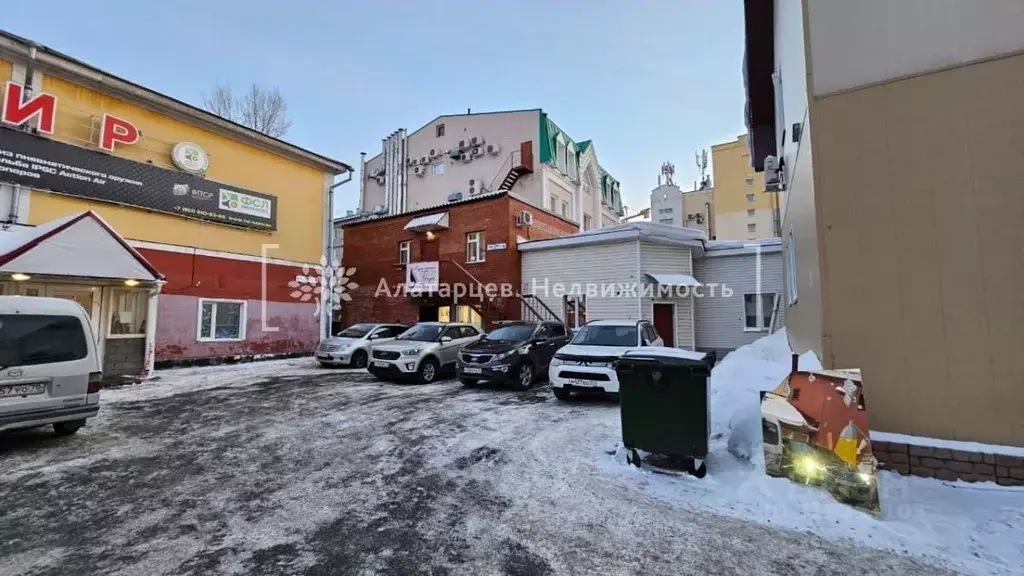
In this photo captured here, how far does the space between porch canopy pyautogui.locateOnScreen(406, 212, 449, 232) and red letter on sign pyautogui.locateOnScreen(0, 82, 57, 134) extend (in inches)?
462

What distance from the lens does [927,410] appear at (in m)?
4.16

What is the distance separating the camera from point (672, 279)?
624 inches

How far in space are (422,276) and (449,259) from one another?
145 centimetres

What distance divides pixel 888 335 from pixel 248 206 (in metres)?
18.2

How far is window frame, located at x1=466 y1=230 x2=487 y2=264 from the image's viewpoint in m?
19.5

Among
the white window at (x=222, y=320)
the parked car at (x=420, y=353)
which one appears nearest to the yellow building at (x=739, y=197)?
the parked car at (x=420, y=353)

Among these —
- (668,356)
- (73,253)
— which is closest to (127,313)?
(73,253)

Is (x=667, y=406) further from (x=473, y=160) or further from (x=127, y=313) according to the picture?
(x=473, y=160)

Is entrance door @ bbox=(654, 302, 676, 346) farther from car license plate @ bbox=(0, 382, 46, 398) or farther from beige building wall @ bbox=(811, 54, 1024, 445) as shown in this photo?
car license plate @ bbox=(0, 382, 46, 398)

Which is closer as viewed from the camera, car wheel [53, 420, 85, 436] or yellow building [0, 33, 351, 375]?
car wheel [53, 420, 85, 436]

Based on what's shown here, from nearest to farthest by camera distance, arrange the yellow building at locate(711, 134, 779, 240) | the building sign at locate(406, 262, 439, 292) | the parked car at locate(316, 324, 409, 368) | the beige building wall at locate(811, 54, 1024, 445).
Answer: the beige building wall at locate(811, 54, 1024, 445) < the parked car at locate(316, 324, 409, 368) < the building sign at locate(406, 262, 439, 292) < the yellow building at locate(711, 134, 779, 240)

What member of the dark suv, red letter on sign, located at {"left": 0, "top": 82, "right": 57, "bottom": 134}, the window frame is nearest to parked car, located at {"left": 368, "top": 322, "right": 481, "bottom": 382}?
the dark suv

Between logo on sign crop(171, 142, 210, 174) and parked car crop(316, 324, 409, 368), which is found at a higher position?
logo on sign crop(171, 142, 210, 174)

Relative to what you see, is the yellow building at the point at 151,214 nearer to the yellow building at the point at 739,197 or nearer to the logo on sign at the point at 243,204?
the logo on sign at the point at 243,204
